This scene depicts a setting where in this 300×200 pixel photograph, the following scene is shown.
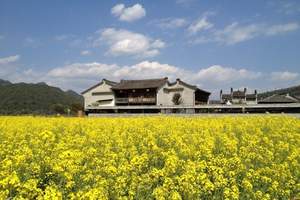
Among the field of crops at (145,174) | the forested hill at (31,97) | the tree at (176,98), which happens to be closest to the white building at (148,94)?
the tree at (176,98)

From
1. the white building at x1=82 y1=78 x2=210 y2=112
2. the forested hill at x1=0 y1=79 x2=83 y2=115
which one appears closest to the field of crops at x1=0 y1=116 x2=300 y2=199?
the white building at x1=82 y1=78 x2=210 y2=112

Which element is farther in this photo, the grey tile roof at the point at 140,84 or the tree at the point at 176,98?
the grey tile roof at the point at 140,84

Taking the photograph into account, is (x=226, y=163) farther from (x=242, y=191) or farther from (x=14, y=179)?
(x=14, y=179)

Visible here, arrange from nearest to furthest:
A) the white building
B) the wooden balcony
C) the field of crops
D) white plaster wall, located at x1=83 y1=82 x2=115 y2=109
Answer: the field of crops, the white building, the wooden balcony, white plaster wall, located at x1=83 y1=82 x2=115 y2=109

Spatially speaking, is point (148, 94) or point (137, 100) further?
point (148, 94)

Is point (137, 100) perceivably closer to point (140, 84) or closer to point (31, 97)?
point (140, 84)

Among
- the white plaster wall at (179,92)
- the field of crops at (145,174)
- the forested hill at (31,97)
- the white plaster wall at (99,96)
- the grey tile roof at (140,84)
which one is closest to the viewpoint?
the field of crops at (145,174)

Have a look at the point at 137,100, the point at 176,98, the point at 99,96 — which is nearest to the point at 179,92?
the point at 176,98

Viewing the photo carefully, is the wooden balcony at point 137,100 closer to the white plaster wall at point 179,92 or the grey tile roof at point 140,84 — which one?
the white plaster wall at point 179,92

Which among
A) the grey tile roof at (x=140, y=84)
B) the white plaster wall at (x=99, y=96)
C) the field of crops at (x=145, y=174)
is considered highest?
the grey tile roof at (x=140, y=84)

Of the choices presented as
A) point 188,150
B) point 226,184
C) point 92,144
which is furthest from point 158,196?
point 92,144

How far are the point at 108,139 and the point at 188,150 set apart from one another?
3583 mm

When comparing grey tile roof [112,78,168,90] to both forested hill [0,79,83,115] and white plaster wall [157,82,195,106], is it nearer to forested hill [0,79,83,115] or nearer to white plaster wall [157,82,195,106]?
white plaster wall [157,82,195,106]

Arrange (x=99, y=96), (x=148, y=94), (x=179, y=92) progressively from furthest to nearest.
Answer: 1. (x=99, y=96)
2. (x=148, y=94)
3. (x=179, y=92)
